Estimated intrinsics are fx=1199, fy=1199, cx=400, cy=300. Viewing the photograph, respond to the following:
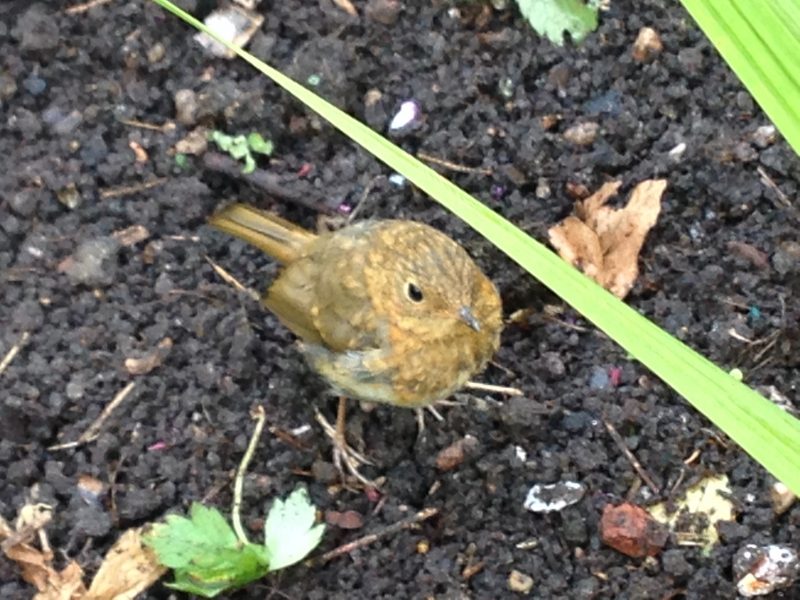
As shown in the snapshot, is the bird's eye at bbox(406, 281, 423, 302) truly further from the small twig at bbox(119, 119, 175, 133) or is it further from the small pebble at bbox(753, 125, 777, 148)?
the small pebble at bbox(753, 125, 777, 148)

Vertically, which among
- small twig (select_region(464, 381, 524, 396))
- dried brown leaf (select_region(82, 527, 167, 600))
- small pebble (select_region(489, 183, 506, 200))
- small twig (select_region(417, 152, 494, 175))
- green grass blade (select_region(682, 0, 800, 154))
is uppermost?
green grass blade (select_region(682, 0, 800, 154))

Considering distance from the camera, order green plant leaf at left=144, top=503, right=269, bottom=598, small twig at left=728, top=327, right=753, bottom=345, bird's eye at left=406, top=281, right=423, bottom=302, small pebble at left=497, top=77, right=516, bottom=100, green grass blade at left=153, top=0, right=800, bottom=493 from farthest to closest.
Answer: small pebble at left=497, top=77, right=516, bottom=100 < small twig at left=728, top=327, right=753, bottom=345 < bird's eye at left=406, top=281, right=423, bottom=302 < green plant leaf at left=144, top=503, right=269, bottom=598 < green grass blade at left=153, top=0, right=800, bottom=493

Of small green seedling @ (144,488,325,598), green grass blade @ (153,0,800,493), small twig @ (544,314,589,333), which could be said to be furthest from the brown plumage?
green grass blade @ (153,0,800,493)

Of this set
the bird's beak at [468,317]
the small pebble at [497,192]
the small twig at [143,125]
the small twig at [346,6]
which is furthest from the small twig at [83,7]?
the bird's beak at [468,317]

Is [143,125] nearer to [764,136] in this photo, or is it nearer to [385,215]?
[385,215]

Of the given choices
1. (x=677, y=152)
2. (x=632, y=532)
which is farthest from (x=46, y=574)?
(x=677, y=152)

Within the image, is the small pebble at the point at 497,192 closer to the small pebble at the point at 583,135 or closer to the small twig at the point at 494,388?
the small pebble at the point at 583,135

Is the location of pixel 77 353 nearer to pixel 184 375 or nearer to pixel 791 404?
pixel 184 375
